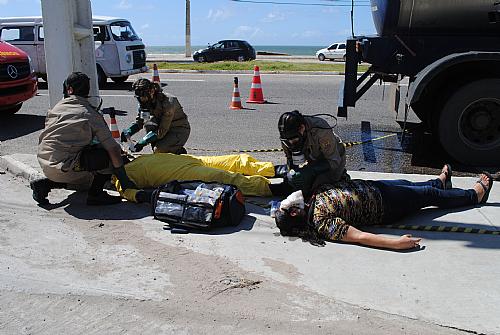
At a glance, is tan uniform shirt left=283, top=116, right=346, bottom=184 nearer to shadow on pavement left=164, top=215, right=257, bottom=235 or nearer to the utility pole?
shadow on pavement left=164, top=215, right=257, bottom=235

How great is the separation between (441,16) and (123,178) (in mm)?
4325

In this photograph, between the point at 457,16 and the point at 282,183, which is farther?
the point at 457,16

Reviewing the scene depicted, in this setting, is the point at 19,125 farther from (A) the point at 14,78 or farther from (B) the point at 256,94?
(B) the point at 256,94

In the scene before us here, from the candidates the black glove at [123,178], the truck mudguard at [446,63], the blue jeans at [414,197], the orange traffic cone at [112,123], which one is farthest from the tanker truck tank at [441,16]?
the black glove at [123,178]

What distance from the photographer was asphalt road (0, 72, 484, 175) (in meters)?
7.02

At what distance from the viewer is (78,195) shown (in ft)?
17.9

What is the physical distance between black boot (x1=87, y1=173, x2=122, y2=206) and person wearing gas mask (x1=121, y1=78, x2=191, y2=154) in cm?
79

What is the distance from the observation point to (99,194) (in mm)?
5152

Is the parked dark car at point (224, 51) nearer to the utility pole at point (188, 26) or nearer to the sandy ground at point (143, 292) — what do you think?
the utility pole at point (188, 26)

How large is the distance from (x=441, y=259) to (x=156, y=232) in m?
2.26

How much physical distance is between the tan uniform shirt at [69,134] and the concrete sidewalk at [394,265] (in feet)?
1.83

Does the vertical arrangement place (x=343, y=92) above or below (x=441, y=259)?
above

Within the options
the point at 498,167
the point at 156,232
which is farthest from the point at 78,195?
the point at 498,167

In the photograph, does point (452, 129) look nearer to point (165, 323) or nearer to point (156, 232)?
point (156, 232)
